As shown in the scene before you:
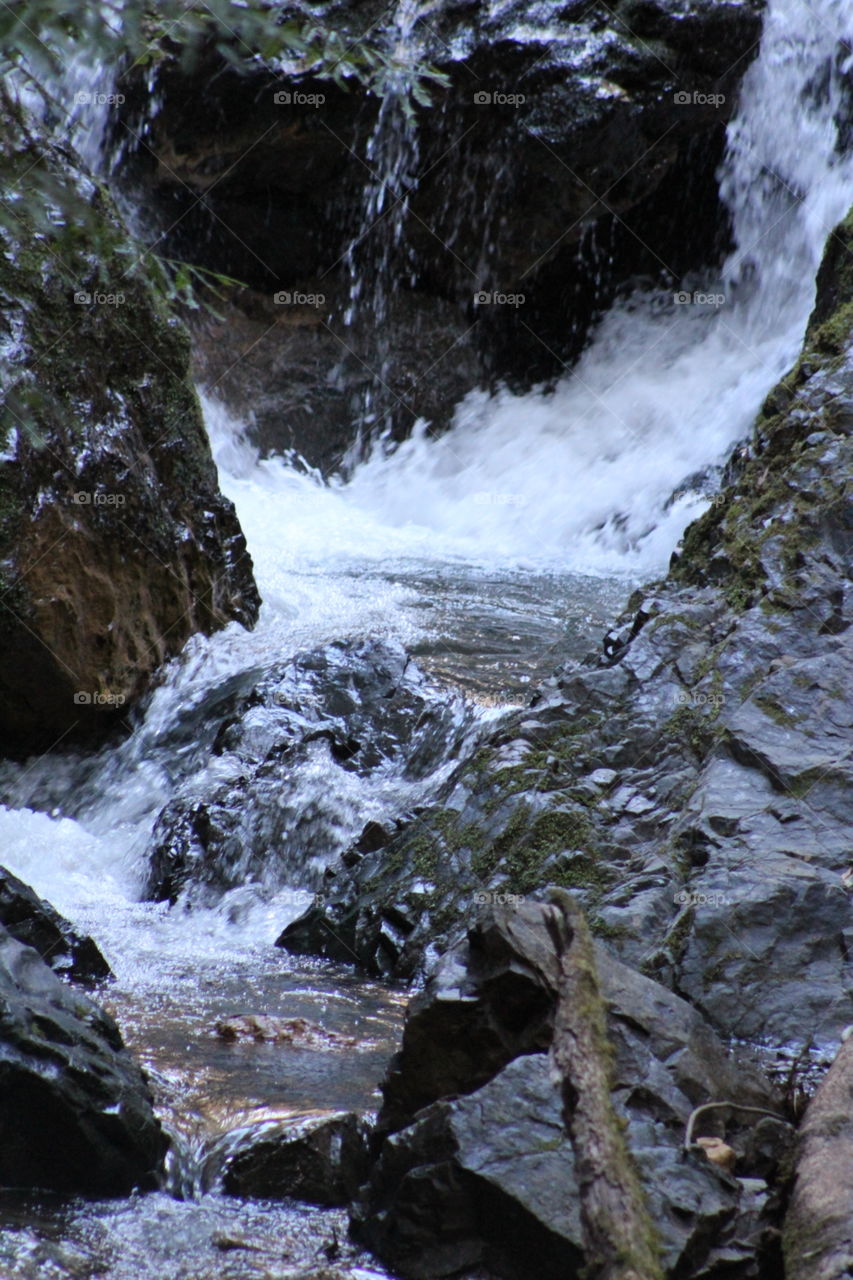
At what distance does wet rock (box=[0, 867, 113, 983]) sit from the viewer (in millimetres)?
3891

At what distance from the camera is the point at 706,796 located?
3965 mm

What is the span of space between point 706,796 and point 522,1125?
1.87 m

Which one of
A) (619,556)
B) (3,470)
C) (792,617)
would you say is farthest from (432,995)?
(619,556)

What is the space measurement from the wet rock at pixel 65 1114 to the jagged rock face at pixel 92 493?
145 inches

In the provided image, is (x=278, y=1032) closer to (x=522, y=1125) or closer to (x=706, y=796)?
(x=522, y=1125)

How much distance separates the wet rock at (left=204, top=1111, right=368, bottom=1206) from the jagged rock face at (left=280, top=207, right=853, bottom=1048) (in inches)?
47.6

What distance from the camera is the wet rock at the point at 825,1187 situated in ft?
6.33

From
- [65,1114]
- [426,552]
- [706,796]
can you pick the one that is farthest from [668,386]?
[65,1114]

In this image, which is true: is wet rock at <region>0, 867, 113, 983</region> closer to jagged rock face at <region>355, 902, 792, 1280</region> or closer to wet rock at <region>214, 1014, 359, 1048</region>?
wet rock at <region>214, 1014, 359, 1048</region>

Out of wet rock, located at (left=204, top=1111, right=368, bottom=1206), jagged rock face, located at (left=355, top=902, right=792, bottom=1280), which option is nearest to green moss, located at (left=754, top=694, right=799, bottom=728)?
jagged rock face, located at (left=355, top=902, right=792, bottom=1280)

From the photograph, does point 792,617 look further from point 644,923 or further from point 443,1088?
point 443,1088

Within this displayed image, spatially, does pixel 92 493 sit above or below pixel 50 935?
above

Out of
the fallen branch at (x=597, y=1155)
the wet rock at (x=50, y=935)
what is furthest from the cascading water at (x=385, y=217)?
the fallen branch at (x=597, y=1155)

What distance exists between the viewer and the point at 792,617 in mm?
4566
